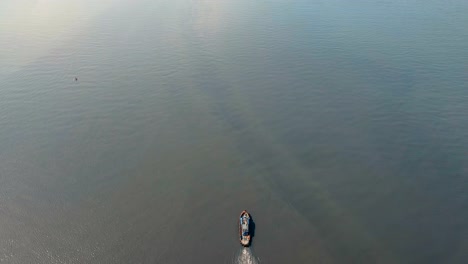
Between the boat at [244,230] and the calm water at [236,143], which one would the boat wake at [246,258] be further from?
the boat at [244,230]

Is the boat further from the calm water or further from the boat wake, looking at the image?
the calm water

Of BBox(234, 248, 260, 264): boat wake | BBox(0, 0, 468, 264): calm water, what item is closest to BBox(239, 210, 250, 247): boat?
BBox(234, 248, 260, 264): boat wake

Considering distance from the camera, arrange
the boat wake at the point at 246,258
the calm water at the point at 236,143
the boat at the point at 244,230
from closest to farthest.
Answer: the boat wake at the point at 246,258
the boat at the point at 244,230
the calm water at the point at 236,143

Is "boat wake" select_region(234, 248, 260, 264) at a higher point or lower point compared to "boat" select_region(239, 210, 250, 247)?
lower

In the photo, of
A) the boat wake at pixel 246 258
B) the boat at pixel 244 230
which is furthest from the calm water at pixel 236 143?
the boat at pixel 244 230

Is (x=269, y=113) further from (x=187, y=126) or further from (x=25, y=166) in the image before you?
(x=25, y=166)

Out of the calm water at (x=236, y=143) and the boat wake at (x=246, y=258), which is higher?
the calm water at (x=236, y=143)
